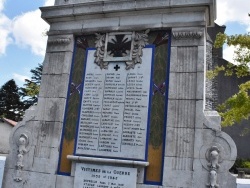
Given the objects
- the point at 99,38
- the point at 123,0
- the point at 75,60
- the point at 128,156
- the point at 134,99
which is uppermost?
the point at 123,0

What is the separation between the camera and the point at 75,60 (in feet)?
23.1

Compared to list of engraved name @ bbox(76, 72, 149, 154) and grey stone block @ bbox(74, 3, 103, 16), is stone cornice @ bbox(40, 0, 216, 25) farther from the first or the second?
list of engraved name @ bbox(76, 72, 149, 154)

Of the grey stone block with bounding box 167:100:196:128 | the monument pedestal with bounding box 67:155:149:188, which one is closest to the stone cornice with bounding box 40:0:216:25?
the grey stone block with bounding box 167:100:196:128

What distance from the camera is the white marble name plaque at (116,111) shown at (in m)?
6.07

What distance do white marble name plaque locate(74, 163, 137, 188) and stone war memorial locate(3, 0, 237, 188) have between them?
2 centimetres

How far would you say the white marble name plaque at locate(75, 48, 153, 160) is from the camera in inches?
239

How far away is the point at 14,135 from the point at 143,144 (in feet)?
9.98

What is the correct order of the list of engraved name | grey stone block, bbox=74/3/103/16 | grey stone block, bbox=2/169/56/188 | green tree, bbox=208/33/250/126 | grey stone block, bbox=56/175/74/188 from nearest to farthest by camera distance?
1. the list of engraved name
2. grey stone block, bbox=56/175/74/188
3. grey stone block, bbox=2/169/56/188
4. grey stone block, bbox=74/3/103/16
5. green tree, bbox=208/33/250/126

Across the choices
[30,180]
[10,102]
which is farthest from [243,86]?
[10,102]

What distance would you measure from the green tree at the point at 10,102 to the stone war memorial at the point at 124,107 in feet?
142

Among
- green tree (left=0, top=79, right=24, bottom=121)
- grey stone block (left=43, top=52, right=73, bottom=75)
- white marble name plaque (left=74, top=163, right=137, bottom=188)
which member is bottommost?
white marble name plaque (left=74, top=163, right=137, bottom=188)

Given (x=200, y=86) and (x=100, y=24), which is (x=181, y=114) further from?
(x=100, y=24)

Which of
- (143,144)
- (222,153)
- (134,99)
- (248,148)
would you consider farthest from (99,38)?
(248,148)

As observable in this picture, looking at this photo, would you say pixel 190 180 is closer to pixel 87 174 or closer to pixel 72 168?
pixel 87 174
